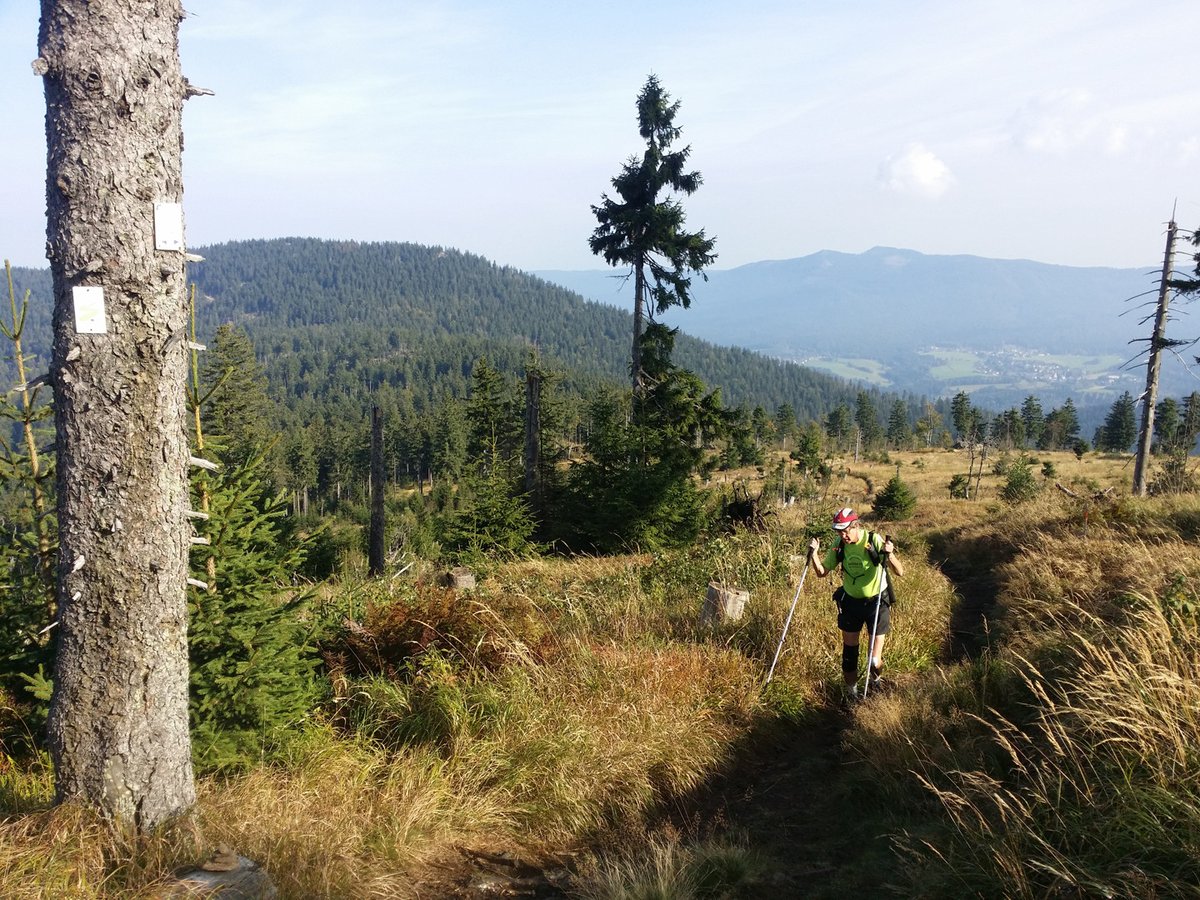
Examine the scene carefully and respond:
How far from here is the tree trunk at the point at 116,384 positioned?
3.07 metres

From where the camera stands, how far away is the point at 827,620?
297 inches

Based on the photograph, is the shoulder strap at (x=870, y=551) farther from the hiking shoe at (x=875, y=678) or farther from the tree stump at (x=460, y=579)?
the tree stump at (x=460, y=579)

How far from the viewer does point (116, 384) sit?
10.3 ft

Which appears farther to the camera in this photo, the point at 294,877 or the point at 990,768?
the point at 990,768

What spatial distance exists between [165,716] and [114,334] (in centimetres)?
179

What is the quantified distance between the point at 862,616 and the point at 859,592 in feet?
0.69

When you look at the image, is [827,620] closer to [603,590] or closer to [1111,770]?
[603,590]

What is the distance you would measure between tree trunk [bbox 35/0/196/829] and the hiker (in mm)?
5222

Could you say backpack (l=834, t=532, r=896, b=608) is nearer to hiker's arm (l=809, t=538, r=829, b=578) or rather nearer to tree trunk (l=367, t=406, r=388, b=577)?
hiker's arm (l=809, t=538, r=829, b=578)

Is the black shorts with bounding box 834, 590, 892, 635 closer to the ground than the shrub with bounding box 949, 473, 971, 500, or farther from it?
farther from it

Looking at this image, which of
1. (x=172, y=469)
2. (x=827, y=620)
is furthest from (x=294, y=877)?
(x=827, y=620)

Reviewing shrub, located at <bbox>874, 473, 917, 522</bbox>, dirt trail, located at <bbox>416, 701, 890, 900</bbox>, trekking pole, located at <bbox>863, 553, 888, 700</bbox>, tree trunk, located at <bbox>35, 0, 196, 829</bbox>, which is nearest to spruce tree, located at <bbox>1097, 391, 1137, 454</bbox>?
shrub, located at <bbox>874, 473, 917, 522</bbox>

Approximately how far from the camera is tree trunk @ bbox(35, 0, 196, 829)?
3072 mm

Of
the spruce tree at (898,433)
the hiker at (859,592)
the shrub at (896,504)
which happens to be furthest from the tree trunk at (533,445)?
the spruce tree at (898,433)
